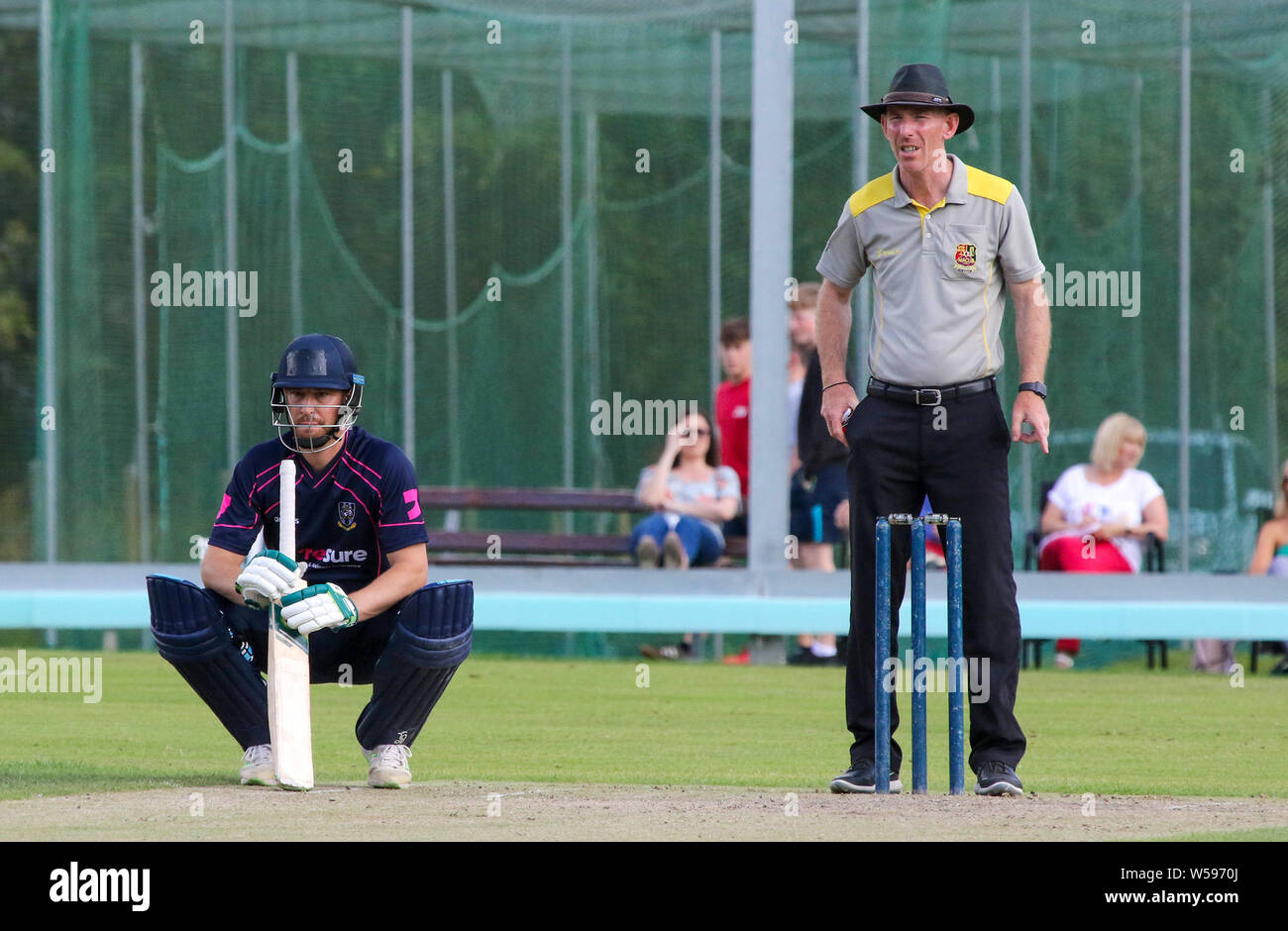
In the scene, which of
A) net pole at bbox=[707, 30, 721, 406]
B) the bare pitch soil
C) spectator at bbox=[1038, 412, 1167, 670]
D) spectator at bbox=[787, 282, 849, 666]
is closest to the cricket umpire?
the bare pitch soil

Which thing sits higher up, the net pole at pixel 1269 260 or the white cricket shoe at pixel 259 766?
the net pole at pixel 1269 260

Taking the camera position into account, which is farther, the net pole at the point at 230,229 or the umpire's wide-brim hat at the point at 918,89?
the net pole at the point at 230,229

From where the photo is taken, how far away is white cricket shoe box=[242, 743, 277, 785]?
22.6 feet

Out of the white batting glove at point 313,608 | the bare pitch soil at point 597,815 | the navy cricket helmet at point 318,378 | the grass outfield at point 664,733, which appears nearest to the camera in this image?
the bare pitch soil at point 597,815

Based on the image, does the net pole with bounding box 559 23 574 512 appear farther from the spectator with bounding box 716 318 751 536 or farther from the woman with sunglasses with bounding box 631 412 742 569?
the spectator with bounding box 716 318 751 536

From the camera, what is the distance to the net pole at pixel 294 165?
1554cm

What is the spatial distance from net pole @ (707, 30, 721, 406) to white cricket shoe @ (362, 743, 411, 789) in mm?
8480

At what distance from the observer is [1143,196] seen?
14492mm

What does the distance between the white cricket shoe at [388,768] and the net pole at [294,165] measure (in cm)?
891

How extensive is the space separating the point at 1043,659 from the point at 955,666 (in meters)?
8.50

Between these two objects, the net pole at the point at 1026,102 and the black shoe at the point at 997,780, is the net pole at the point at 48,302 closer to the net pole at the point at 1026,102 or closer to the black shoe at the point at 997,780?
the net pole at the point at 1026,102

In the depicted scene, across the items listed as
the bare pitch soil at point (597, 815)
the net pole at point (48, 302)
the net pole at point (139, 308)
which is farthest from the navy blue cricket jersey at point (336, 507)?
the net pole at point (48, 302)

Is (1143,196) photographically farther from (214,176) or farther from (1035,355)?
(1035,355)

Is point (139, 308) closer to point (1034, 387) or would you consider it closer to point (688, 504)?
point (688, 504)
